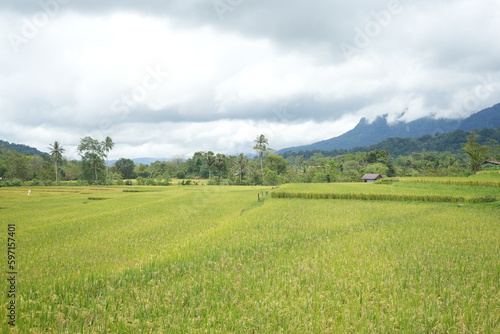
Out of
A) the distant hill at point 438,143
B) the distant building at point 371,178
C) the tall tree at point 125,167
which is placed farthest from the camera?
the distant hill at point 438,143

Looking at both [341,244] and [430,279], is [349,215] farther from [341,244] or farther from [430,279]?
[430,279]

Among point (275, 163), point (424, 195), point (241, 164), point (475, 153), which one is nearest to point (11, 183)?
point (241, 164)

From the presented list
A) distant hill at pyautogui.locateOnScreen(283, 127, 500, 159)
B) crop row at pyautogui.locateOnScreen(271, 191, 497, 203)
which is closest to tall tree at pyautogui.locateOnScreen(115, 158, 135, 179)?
crop row at pyautogui.locateOnScreen(271, 191, 497, 203)

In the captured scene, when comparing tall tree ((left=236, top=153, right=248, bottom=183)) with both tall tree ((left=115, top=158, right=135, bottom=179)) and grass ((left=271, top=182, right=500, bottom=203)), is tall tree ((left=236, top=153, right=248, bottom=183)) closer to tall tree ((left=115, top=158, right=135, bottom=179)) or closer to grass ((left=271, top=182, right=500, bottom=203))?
tall tree ((left=115, top=158, right=135, bottom=179))

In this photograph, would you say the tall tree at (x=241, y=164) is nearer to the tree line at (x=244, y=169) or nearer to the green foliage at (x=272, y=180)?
the tree line at (x=244, y=169)

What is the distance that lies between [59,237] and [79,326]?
10739 mm

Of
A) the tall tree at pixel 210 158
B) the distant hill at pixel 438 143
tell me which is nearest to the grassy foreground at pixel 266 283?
the tall tree at pixel 210 158

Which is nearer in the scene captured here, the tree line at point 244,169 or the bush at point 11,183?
the bush at point 11,183

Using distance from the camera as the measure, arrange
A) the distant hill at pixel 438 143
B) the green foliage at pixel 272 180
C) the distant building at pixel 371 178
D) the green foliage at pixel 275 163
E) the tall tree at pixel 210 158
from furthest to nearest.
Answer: the distant hill at pixel 438 143 < the green foliage at pixel 275 163 < the tall tree at pixel 210 158 < the green foliage at pixel 272 180 < the distant building at pixel 371 178

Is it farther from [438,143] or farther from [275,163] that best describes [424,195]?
[438,143]

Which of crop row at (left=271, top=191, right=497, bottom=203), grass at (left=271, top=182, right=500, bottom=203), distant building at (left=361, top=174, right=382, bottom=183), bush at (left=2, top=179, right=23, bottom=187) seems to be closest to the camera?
crop row at (left=271, top=191, right=497, bottom=203)

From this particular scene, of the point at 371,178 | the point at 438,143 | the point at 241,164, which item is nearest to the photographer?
the point at 371,178

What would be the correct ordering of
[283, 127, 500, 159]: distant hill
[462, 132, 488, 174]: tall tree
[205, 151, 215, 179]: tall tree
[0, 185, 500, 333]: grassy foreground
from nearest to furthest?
1. [0, 185, 500, 333]: grassy foreground
2. [462, 132, 488, 174]: tall tree
3. [205, 151, 215, 179]: tall tree
4. [283, 127, 500, 159]: distant hill

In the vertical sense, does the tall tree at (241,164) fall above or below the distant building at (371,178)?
above
